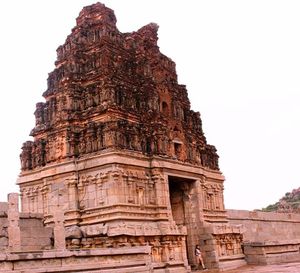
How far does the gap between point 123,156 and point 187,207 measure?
590 centimetres

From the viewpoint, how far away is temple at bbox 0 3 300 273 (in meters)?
22.3

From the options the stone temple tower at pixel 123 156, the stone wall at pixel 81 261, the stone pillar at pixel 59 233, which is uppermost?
the stone temple tower at pixel 123 156

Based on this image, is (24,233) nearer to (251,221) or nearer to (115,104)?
(115,104)

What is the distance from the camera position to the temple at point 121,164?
877 inches

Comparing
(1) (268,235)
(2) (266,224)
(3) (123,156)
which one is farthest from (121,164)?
(1) (268,235)

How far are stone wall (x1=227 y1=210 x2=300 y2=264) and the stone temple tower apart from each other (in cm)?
99

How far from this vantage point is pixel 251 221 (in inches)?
1457

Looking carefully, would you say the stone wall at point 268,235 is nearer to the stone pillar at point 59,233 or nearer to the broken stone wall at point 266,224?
the broken stone wall at point 266,224

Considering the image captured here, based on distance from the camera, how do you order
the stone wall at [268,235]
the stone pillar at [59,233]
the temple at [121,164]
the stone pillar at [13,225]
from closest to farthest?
the stone pillar at [13,225]
the stone pillar at [59,233]
the temple at [121,164]
the stone wall at [268,235]

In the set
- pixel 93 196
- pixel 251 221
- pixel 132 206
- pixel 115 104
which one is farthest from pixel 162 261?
pixel 251 221

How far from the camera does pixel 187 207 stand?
88.8ft

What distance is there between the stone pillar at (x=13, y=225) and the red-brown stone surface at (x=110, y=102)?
619 cm

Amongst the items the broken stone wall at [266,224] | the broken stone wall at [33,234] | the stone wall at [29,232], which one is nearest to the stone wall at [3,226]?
the stone wall at [29,232]

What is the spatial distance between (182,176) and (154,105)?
390cm
